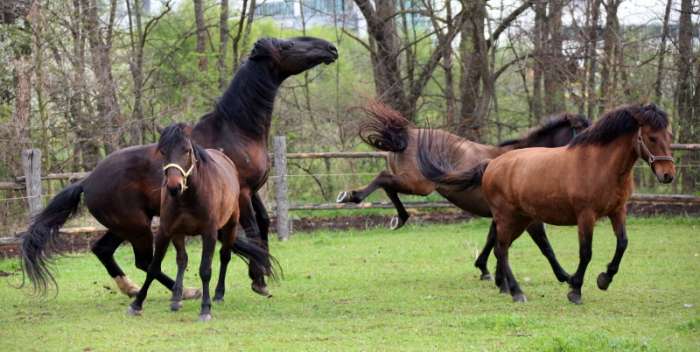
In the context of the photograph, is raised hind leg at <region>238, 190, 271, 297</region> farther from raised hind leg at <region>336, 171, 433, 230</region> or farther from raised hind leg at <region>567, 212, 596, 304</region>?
raised hind leg at <region>567, 212, 596, 304</region>

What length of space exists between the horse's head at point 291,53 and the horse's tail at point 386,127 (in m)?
1.18

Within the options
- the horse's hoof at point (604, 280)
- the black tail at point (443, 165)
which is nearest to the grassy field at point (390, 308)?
the horse's hoof at point (604, 280)

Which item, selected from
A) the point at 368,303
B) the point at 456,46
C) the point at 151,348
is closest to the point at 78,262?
the point at 368,303

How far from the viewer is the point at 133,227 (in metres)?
8.83

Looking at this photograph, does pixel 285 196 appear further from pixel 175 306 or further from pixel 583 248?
pixel 583 248

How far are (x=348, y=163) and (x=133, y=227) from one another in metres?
9.43

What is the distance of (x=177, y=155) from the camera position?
288 inches

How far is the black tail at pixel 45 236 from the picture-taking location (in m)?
8.50

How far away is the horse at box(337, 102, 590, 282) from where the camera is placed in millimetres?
10008

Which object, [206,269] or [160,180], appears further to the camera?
[160,180]

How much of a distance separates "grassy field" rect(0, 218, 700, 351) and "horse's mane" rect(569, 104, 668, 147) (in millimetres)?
1438

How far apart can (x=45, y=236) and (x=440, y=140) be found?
4.12 m

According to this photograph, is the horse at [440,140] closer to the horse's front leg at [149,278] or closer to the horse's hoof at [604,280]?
the horse's hoof at [604,280]

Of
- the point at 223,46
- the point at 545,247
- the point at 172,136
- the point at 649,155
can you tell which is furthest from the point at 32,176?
the point at 649,155
